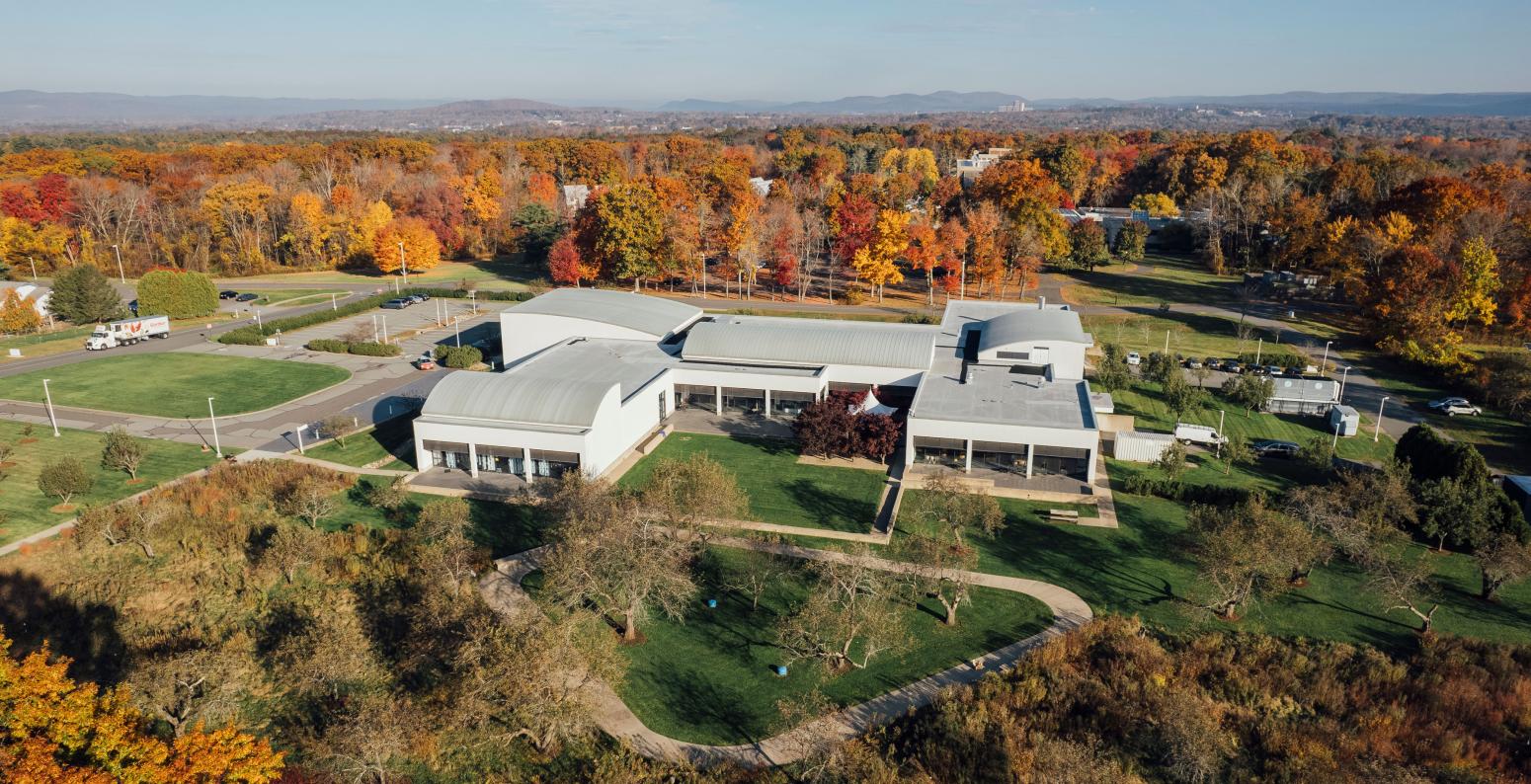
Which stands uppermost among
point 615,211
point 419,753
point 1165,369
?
point 615,211

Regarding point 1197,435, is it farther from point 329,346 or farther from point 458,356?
point 329,346

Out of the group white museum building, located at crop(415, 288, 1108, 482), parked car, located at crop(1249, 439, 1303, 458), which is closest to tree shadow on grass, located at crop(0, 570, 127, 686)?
white museum building, located at crop(415, 288, 1108, 482)

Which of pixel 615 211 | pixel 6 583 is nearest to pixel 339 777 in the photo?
pixel 6 583

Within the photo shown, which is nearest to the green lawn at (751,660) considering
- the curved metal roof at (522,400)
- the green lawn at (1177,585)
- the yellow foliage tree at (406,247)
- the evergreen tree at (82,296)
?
the green lawn at (1177,585)

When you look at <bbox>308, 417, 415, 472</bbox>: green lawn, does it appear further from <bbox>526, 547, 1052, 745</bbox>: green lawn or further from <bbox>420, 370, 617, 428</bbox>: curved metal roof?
<bbox>526, 547, 1052, 745</bbox>: green lawn

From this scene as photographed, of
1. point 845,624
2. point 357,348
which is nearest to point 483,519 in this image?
point 845,624

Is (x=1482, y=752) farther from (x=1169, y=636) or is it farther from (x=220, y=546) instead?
(x=220, y=546)

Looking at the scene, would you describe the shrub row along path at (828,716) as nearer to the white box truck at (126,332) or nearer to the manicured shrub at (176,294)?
the white box truck at (126,332)
